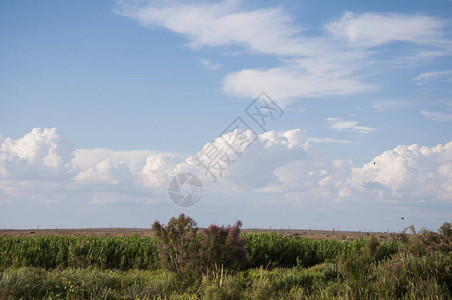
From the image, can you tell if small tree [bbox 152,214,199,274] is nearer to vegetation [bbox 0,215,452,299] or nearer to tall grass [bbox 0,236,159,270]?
vegetation [bbox 0,215,452,299]

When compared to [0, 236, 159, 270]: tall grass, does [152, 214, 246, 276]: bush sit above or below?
above

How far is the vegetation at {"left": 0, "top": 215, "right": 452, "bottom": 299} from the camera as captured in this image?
25.3ft

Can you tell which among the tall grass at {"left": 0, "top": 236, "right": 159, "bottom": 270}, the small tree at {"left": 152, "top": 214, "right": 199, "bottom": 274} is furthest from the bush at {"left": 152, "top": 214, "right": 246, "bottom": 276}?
the tall grass at {"left": 0, "top": 236, "right": 159, "bottom": 270}

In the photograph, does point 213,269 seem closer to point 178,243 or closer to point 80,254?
point 178,243

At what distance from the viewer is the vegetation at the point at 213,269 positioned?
7723 mm

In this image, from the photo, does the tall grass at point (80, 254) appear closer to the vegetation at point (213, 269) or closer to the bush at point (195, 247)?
the vegetation at point (213, 269)

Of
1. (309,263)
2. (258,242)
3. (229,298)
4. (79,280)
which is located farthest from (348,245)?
(229,298)

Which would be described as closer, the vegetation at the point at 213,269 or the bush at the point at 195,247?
the vegetation at the point at 213,269

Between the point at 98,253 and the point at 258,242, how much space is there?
19.8 feet

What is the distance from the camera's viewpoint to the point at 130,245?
15148 millimetres

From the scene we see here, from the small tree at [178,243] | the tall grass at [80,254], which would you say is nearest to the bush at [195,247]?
the small tree at [178,243]

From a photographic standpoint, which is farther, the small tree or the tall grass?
the tall grass

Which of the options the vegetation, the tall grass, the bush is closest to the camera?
the vegetation

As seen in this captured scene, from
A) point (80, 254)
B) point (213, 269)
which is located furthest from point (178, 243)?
point (80, 254)
